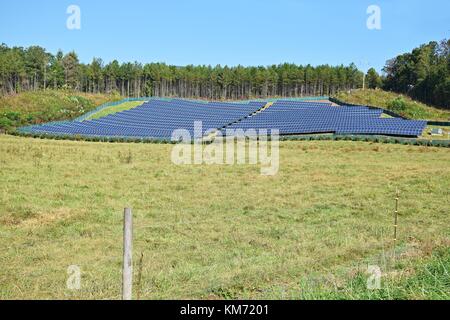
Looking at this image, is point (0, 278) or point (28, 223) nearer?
point (0, 278)

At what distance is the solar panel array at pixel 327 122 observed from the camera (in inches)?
1713

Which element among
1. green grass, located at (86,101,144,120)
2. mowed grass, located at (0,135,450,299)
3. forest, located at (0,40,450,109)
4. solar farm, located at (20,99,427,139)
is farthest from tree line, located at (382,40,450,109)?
mowed grass, located at (0,135,450,299)

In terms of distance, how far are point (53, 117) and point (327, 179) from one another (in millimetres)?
51581

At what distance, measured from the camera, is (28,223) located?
13.3 metres

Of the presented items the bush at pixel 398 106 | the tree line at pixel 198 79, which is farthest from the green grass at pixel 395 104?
the tree line at pixel 198 79

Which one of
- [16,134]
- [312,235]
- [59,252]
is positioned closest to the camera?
[59,252]

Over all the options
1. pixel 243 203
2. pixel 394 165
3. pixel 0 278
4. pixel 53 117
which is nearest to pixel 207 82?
pixel 53 117

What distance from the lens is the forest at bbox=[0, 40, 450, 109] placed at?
3866 inches

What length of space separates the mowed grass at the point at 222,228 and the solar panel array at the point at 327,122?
17.5m

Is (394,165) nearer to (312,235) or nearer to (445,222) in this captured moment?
(445,222)

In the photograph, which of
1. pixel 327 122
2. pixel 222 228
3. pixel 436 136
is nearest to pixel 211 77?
pixel 327 122

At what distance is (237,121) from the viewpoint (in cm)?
5772
